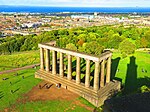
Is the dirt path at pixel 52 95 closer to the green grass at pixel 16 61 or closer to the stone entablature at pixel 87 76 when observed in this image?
the stone entablature at pixel 87 76

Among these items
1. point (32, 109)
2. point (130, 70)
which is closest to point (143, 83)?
point (130, 70)

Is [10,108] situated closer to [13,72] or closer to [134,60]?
[13,72]

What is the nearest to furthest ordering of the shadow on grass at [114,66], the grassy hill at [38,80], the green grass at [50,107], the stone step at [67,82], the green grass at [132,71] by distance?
the green grass at [50,107] < the grassy hill at [38,80] < the stone step at [67,82] < the green grass at [132,71] < the shadow on grass at [114,66]

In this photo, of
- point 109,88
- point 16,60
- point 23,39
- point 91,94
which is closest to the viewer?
point 91,94

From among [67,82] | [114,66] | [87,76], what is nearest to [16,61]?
[67,82]

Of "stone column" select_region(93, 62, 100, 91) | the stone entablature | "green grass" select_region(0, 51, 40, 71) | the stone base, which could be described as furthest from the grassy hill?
"stone column" select_region(93, 62, 100, 91)

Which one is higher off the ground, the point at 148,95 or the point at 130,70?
the point at 148,95

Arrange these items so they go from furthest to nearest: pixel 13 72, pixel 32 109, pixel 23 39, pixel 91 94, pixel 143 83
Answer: pixel 23 39, pixel 13 72, pixel 143 83, pixel 91 94, pixel 32 109

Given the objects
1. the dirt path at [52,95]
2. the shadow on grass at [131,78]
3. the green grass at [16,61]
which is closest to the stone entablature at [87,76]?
the dirt path at [52,95]
